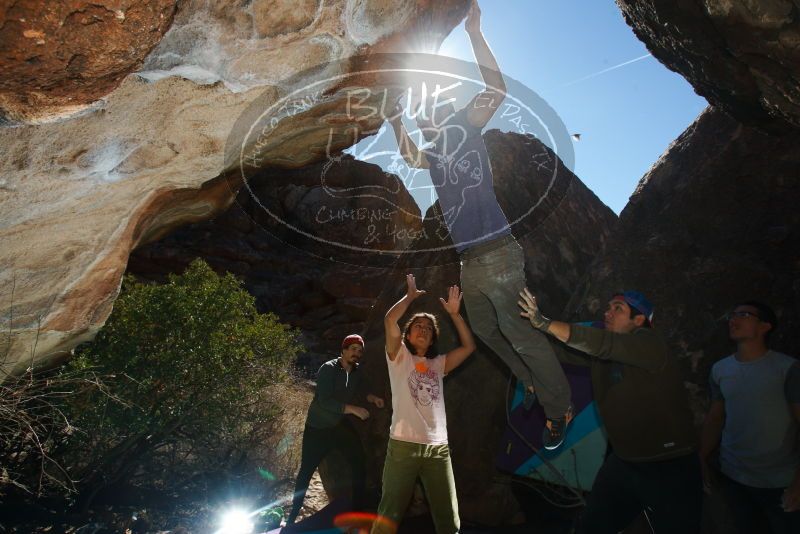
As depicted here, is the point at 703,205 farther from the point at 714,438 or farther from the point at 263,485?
the point at 263,485

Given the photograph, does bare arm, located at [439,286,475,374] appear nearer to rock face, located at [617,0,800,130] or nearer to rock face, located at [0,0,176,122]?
rock face, located at [617,0,800,130]

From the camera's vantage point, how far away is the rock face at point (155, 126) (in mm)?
3627

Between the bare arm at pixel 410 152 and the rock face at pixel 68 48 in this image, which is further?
the bare arm at pixel 410 152

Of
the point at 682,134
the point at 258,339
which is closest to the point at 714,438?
the point at 682,134

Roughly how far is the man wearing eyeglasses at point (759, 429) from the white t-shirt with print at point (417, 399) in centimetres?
182

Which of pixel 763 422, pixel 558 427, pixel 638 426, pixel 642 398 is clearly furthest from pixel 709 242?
pixel 638 426

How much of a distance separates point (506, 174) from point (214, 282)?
488 cm

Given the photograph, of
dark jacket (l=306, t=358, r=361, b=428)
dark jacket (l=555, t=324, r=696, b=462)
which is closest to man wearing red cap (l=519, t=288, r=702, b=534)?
dark jacket (l=555, t=324, r=696, b=462)

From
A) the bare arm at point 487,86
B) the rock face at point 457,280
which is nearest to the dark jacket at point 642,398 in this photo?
the bare arm at point 487,86

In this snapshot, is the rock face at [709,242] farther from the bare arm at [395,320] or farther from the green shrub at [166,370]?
the green shrub at [166,370]

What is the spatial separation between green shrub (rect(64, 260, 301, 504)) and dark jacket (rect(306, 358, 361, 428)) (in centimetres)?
254

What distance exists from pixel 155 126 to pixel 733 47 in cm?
417

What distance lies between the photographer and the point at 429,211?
883 cm

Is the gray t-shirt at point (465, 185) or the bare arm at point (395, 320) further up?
the gray t-shirt at point (465, 185)
